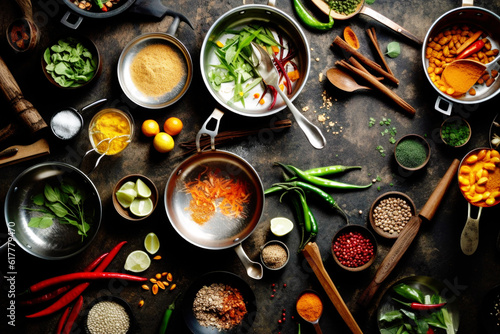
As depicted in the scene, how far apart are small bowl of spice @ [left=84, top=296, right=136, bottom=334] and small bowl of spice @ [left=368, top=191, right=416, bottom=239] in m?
2.08

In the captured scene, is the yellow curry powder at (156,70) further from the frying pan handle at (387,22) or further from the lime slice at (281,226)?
the frying pan handle at (387,22)

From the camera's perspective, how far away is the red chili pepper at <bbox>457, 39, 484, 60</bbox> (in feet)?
10.3

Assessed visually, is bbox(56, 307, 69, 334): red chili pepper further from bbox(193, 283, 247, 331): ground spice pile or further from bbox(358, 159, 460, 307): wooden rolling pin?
bbox(358, 159, 460, 307): wooden rolling pin

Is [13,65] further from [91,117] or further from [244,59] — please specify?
[244,59]

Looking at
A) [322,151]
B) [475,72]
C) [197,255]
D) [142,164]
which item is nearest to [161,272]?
[197,255]

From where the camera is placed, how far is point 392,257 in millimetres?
3051

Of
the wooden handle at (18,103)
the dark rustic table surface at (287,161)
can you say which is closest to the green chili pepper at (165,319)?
the dark rustic table surface at (287,161)

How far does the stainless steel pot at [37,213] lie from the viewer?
2.88 metres

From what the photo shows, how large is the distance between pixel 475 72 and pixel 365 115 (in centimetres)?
89

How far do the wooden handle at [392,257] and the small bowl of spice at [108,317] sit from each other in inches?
71.8

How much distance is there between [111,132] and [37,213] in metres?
0.85

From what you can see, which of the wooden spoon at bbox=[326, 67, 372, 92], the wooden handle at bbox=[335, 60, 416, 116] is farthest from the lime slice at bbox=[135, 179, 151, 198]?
the wooden handle at bbox=[335, 60, 416, 116]

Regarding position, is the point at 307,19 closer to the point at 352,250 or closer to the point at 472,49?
the point at 472,49

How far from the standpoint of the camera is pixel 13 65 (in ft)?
10.2
